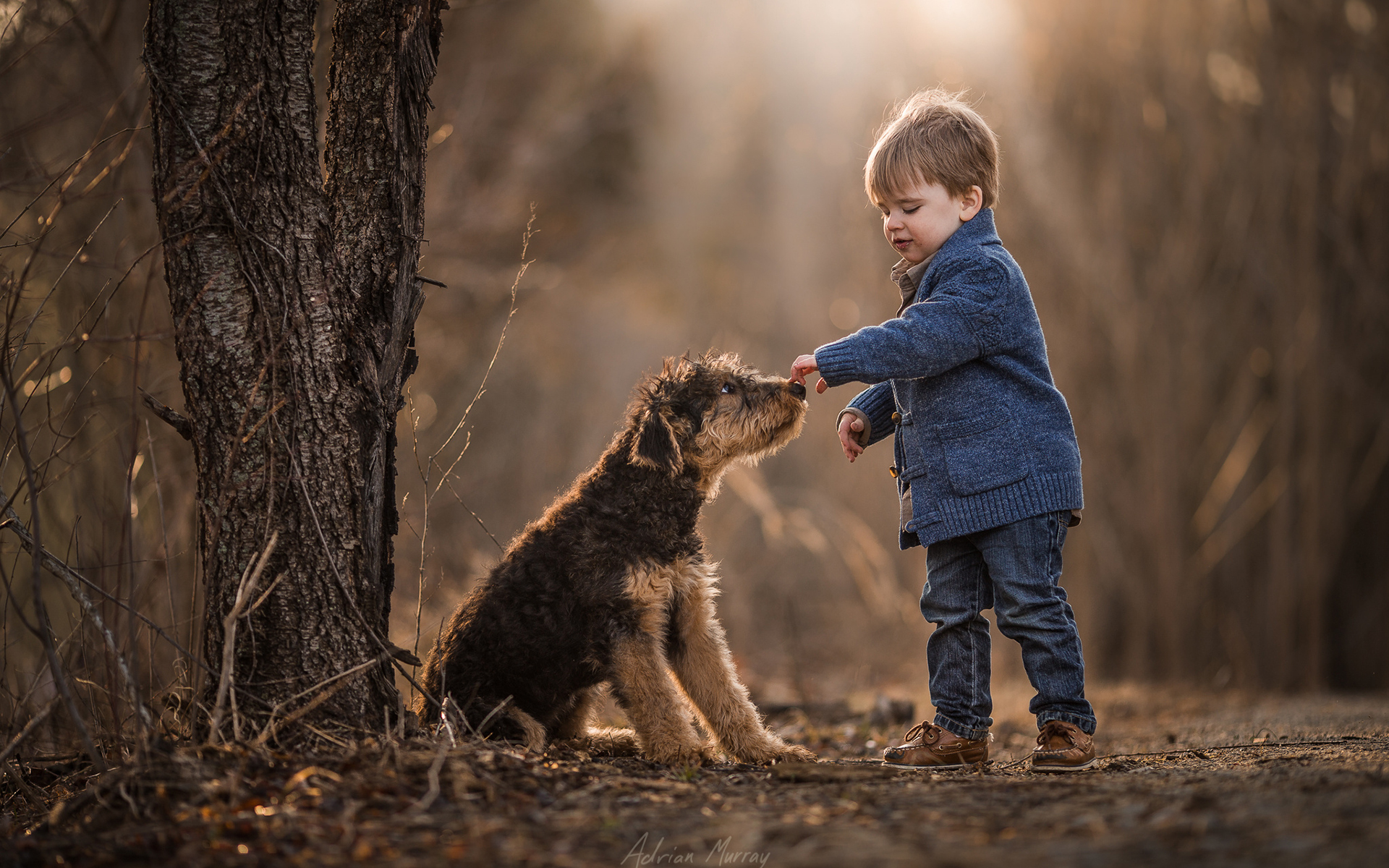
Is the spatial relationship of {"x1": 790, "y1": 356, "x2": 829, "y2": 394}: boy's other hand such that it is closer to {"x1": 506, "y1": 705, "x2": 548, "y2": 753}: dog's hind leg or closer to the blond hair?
the blond hair

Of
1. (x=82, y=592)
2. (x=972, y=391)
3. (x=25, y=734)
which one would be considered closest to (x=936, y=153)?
(x=972, y=391)

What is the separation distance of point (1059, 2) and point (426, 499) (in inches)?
346

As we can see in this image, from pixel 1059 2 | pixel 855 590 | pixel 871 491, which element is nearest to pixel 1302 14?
pixel 1059 2

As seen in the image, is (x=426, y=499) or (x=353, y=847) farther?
(x=426, y=499)

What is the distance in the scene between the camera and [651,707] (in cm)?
402

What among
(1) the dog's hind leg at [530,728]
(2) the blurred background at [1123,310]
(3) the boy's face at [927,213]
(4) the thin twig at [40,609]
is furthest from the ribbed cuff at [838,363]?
(2) the blurred background at [1123,310]

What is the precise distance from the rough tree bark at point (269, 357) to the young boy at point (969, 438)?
1953 millimetres

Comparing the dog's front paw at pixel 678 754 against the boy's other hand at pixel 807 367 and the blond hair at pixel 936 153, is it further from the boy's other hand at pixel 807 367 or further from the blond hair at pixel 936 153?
the blond hair at pixel 936 153

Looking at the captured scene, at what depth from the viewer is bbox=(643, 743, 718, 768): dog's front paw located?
13.1ft

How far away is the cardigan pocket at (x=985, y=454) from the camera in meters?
3.98

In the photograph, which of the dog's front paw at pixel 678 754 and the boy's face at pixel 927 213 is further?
the boy's face at pixel 927 213

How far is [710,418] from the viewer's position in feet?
15.2

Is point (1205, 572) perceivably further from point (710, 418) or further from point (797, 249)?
point (797, 249)

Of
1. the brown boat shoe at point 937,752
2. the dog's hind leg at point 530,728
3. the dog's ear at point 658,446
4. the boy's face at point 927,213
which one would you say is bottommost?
the brown boat shoe at point 937,752
